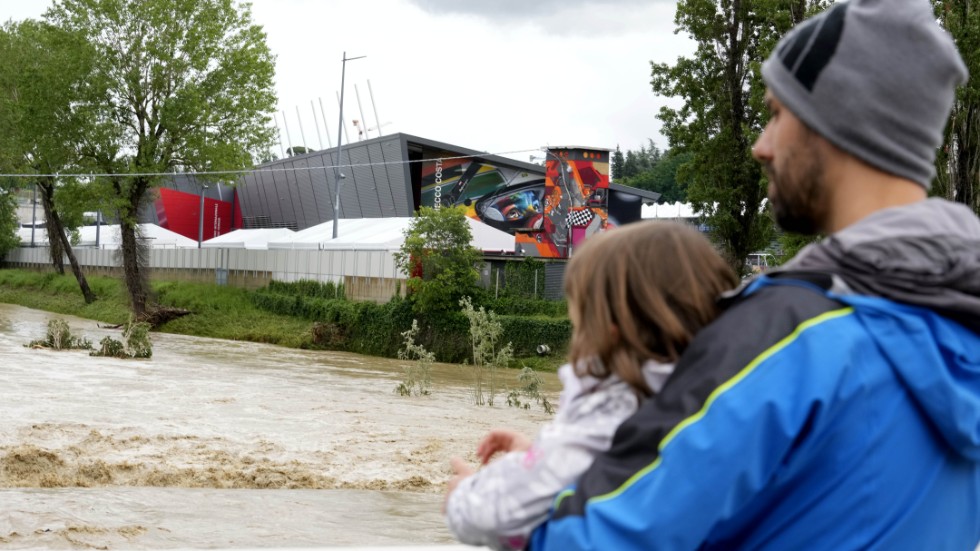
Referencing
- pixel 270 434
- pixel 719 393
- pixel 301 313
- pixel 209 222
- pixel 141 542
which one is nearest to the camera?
pixel 719 393

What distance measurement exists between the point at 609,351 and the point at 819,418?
0.97 ft

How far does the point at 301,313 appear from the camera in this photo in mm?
38969

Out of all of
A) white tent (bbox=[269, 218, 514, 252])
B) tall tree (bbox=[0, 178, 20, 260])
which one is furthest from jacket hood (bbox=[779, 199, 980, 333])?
tall tree (bbox=[0, 178, 20, 260])

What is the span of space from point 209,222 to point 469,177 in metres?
27.5

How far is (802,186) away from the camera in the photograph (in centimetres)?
133

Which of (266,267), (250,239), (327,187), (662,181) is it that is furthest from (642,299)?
(662,181)

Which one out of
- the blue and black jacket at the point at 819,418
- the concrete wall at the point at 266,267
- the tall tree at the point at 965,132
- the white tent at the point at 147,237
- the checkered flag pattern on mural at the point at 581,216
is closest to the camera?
Answer: the blue and black jacket at the point at 819,418

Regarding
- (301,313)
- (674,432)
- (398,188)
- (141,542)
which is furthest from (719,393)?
(398,188)

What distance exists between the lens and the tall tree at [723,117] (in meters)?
27.9

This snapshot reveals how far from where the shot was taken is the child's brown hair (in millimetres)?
1376

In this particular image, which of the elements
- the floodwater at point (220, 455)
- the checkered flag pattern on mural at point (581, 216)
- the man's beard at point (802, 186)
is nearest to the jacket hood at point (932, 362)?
the man's beard at point (802, 186)

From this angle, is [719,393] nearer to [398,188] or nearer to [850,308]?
[850,308]

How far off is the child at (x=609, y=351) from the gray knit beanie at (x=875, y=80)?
0.24 metres

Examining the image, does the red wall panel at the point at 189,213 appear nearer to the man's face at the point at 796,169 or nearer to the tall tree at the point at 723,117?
the tall tree at the point at 723,117
